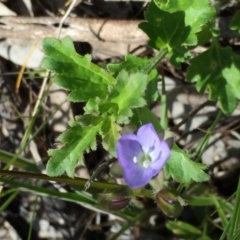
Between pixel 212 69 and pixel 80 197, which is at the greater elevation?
pixel 212 69

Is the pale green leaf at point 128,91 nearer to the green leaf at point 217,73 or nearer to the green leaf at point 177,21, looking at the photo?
the green leaf at point 177,21

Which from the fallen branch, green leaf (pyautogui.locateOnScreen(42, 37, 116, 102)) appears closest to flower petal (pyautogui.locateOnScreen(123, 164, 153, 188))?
green leaf (pyautogui.locateOnScreen(42, 37, 116, 102))

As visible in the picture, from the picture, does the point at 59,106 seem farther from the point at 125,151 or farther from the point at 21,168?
the point at 125,151

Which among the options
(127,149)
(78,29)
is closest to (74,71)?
(127,149)

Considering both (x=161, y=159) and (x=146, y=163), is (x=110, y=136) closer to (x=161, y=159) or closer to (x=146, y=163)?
(x=146, y=163)

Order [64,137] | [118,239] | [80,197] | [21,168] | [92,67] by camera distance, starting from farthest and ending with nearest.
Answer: [118,239] < [21,168] < [80,197] < [92,67] < [64,137]

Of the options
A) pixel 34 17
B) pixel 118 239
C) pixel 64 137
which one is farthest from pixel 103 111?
pixel 118 239
